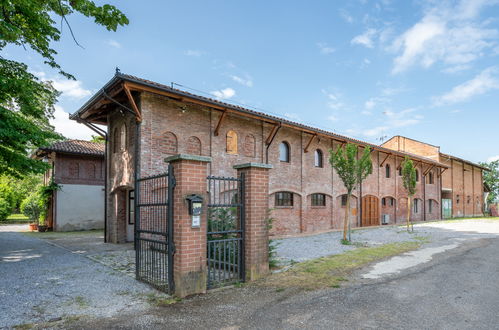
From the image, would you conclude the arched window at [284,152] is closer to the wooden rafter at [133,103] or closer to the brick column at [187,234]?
the wooden rafter at [133,103]

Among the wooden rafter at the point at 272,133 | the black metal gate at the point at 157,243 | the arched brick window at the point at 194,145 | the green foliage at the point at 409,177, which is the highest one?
the wooden rafter at the point at 272,133

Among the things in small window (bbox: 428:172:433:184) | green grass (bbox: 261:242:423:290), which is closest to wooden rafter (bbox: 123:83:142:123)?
green grass (bbox: 261:242:423:290)

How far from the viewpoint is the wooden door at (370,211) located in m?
20.8

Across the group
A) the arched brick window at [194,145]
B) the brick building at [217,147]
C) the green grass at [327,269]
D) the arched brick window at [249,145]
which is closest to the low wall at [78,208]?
the brick building at [217,147]

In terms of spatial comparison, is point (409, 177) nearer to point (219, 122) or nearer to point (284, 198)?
point (284, 198)

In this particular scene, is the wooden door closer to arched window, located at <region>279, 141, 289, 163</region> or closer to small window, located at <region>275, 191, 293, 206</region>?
small window, located at <region>275, 191, 293, 206</region>

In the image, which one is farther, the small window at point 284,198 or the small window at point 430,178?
the small window at point 430,178

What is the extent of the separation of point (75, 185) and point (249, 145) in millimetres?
12211

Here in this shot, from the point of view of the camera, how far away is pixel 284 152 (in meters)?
16.3

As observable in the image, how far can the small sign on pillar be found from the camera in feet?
17.7

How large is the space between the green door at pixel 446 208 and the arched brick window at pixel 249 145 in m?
24.9

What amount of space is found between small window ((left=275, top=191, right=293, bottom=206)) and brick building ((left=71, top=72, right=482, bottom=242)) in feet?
0.16

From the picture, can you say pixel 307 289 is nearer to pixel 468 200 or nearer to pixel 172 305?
pixel 172 305

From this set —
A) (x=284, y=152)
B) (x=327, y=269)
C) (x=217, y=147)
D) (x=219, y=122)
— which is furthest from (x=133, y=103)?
(x=284, y=152)
